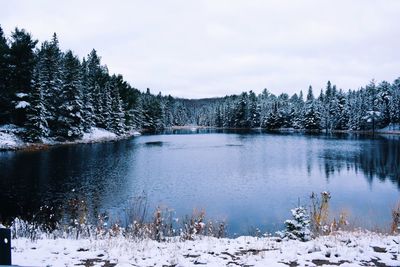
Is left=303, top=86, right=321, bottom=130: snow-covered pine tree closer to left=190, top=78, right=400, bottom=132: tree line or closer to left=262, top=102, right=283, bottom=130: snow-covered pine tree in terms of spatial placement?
left=190, top=78, right=400, bottom=132: tree line

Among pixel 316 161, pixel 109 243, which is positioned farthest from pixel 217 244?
pixel 316 161

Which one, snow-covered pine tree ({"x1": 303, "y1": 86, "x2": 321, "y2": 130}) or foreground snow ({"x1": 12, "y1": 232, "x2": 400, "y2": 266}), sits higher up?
snow-covered pine tree ({"x1": 303, "y1": 86, "x2": 321, "y2": 130})

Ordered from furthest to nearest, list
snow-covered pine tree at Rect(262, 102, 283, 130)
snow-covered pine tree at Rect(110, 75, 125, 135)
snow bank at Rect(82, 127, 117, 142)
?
snow-covered pine tree at Rect(262, 102, 283, 130)
snow-covered pine tree at Rect(110, 75, 125, 135)
snow bank at Rect(82, 127, 117, 142)

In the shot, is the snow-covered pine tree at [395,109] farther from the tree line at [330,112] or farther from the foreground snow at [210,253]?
the foreground snow at [210,253]

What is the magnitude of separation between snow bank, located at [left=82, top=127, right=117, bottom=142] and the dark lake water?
1879cm

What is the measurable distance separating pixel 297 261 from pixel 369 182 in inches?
885

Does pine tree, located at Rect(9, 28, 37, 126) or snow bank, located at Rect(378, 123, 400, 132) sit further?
snow bank, located at Rect(378, 123, 400, 132)

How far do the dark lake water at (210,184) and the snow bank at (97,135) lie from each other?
1879 cm

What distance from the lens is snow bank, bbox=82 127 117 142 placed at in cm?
5993

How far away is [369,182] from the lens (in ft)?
88.9

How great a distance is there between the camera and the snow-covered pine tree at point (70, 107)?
53.9 metres

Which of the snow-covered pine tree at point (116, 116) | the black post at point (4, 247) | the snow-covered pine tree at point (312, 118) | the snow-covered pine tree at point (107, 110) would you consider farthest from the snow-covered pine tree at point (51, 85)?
the snow-covered pine tree at point (312, 118)

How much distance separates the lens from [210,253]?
8.20m

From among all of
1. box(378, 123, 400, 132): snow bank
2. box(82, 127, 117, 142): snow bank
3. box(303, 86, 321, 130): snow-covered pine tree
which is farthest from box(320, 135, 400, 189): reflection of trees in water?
box(303, 86, 321, 130): snow-covered pine tree
